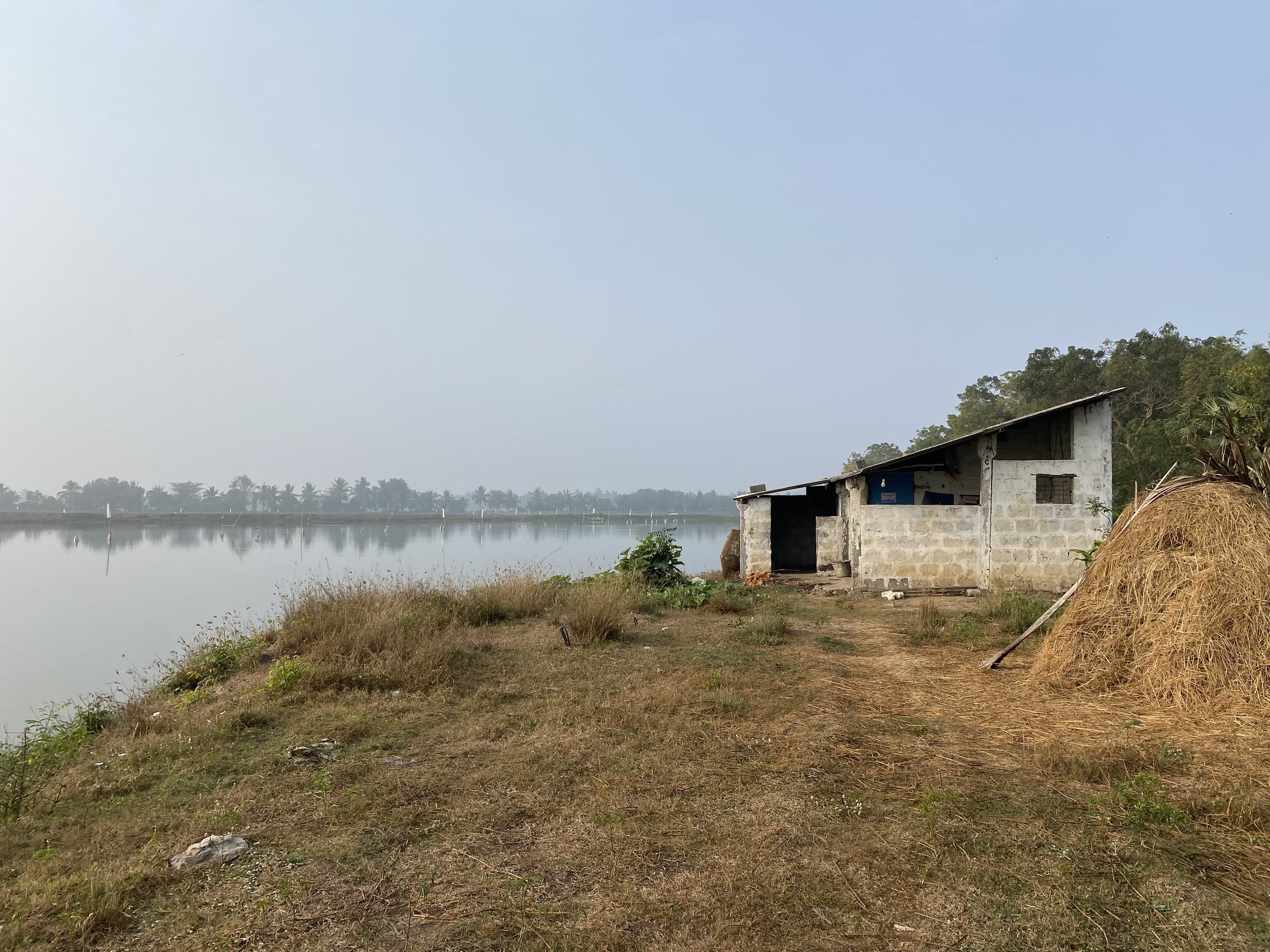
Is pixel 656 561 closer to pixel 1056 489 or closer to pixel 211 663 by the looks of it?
pixel 1056 489

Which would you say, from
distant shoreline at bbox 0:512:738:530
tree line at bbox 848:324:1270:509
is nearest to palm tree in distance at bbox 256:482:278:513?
distant shoreline at bbox 0:512:738:530

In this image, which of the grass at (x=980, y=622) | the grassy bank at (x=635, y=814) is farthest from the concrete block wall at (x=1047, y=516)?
the grassy bank at (x=635, y=814)

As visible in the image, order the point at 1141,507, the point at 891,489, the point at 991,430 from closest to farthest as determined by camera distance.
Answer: the point at 1141,507
the point at 991,430
the point at 891,489

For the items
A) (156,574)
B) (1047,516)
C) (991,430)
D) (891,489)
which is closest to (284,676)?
(991,430)

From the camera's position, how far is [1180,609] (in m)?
6.70

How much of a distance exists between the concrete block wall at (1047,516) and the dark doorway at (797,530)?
6.91 metres

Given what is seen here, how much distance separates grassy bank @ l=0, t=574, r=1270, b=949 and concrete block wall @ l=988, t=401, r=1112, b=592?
7.70m

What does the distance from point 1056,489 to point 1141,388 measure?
24258 millimetres

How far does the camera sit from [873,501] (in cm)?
1736

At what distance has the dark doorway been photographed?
22.0 meters

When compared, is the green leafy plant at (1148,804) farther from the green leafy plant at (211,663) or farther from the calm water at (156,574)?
the calm water at (156,574)

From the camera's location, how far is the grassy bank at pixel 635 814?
3.24 m

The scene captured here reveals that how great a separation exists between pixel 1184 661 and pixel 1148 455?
91.5 ft

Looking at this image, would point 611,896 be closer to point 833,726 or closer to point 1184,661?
point 833,726
